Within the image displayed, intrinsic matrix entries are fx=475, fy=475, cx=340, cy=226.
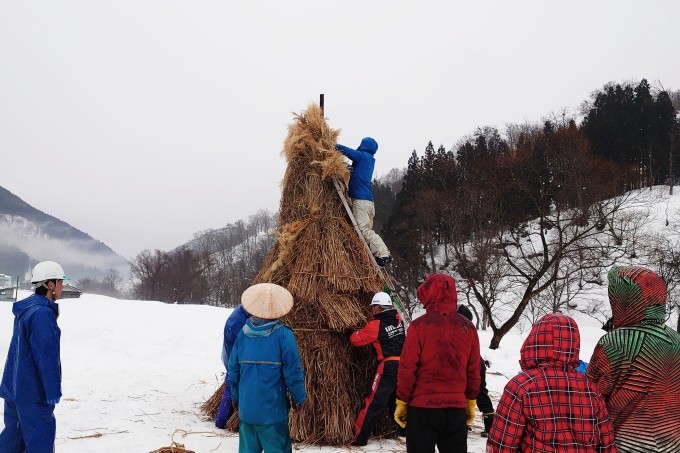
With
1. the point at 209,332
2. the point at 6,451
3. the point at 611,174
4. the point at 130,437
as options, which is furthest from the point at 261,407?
the point at 611,174

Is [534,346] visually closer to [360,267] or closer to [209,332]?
[360,267]

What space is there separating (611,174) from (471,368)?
34.2 metres

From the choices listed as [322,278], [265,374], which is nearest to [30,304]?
[265,374]

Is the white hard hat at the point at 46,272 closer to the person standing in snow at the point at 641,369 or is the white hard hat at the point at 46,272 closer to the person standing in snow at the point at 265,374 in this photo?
the person standing in snow at the point at 265,374

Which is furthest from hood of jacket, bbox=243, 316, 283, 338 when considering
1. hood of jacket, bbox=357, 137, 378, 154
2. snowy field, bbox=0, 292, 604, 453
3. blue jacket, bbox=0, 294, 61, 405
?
hood of jacket, bbox=357, 137, 378, 154

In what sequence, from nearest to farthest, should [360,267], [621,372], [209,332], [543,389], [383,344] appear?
[543,389], [621,372], [383,344], [360,267], [209,332]

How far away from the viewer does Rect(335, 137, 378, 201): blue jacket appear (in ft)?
23.7

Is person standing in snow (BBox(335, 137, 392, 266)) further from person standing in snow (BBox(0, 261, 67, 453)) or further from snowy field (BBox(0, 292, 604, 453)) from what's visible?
person standing in snow (BBox(0, 261, 67, 453))

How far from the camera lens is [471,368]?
14.1ft

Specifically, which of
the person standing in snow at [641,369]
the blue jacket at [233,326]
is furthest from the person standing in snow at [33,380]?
the person standing in snow at [641,369]

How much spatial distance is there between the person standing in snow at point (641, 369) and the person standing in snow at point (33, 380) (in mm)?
4484

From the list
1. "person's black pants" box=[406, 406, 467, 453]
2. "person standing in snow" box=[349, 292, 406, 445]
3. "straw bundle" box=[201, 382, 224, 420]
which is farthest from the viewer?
"straw bundle" box=[201, 382, 224, 420]

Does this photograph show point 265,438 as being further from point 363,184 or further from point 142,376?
point 142,376

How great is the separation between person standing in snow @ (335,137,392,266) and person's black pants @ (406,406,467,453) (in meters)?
3.18
